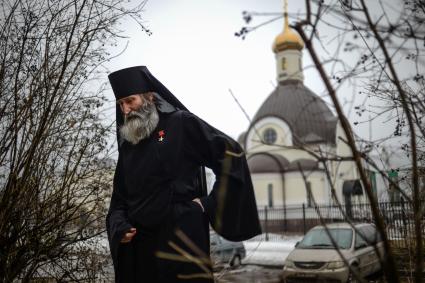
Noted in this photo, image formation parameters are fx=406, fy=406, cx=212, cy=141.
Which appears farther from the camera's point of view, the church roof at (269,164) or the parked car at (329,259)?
the church roof at (269,164)

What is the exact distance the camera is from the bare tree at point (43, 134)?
327cm

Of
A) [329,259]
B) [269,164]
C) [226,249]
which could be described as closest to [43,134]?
[329,259]

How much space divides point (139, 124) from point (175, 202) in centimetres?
66

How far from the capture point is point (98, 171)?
4.44 meters

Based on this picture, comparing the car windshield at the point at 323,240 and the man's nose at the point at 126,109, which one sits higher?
the man's nose at the point at 126,109

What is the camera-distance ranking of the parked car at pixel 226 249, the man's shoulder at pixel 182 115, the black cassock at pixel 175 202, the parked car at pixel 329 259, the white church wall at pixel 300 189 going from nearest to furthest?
the black cassock at pixel 175 202 < the man's shoulder at pixel 182 115 < the parked car at pixel 329 259 < the parked car at pixel 226 249 < the white church wall at pixel 300 189

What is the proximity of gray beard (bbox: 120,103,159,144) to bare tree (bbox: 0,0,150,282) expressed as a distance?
640mm

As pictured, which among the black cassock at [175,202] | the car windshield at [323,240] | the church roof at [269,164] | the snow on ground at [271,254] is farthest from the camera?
the church roof at [269,164]

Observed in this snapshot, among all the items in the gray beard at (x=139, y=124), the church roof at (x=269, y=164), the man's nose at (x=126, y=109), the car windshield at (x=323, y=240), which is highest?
the church roof at (x=269, y=164)

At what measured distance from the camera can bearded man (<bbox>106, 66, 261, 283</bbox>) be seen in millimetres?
2689

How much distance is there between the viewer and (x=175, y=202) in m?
2.79

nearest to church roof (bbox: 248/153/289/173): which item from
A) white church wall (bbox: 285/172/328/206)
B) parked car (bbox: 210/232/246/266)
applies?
white church wall (bbox: 285/172/328/206)

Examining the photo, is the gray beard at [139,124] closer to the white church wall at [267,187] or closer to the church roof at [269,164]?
the church roof at [269,164]

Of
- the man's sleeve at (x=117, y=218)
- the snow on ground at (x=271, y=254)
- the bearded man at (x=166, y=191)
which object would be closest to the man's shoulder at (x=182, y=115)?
the bearded man at (x=166, y=191)
